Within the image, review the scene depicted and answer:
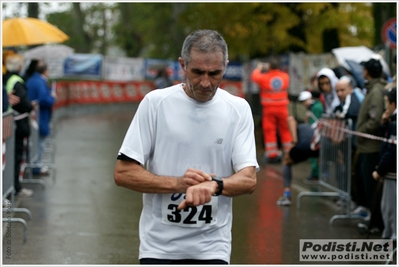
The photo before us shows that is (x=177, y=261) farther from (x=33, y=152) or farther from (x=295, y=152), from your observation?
(x=33, y=152)

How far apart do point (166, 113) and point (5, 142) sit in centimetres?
538

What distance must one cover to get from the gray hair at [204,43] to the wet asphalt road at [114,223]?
154 inches

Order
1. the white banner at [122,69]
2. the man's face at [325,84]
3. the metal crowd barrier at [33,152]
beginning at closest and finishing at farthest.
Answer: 1. the man's face at [325,84]
2. the metal crowd barrier at [33,152]
3. the white banner at [122,69]

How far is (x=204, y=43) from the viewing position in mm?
3779

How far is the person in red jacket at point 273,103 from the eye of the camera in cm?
1530

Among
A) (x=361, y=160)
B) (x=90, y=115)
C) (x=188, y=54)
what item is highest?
(x=188, y=54)

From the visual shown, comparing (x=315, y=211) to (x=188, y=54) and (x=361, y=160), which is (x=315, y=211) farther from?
(x=188, y=54)

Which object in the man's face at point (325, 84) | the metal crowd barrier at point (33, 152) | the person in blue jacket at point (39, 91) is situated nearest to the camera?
the man's face at point (325, 84)

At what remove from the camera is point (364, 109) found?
8.92 metres

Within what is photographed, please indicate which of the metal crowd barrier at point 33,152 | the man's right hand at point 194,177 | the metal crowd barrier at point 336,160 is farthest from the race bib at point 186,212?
the metal crowd barrier at point 33,152

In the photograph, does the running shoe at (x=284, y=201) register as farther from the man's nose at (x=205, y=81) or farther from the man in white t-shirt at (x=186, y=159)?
the man's nose at (x=205, y=81)

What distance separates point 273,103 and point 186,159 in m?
11.5

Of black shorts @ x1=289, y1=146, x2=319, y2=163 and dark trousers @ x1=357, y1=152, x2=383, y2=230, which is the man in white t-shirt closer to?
dark trousers @ x1=357, y1=152, x2=383, y2=230

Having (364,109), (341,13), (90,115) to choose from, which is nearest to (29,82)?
(364,109)
